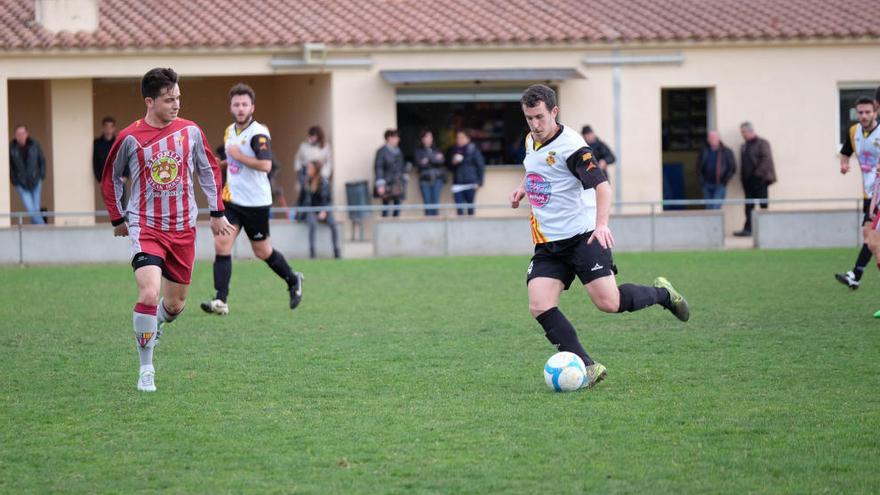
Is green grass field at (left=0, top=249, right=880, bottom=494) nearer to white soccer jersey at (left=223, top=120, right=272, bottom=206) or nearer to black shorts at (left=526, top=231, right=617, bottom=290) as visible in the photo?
black shorts at (left=526, top=231, right=617, bottom=290)

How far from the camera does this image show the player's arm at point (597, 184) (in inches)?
297

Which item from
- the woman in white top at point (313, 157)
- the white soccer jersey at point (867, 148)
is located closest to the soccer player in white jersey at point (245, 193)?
the white soccer jersey at point (867, 148)

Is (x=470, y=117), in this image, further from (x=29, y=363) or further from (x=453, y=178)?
(x=29, y=363)

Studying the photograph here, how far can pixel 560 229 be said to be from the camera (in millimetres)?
7918

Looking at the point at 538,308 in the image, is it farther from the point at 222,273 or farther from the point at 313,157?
the point at 313,157

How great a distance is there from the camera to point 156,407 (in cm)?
738

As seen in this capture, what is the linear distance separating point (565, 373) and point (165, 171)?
8.51 feet

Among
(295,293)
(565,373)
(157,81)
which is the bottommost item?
(565,373)

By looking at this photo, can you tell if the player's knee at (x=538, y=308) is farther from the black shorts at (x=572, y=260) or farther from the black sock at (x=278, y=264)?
the black sock at (x=278, y=264)

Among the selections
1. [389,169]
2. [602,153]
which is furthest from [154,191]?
[602,153]

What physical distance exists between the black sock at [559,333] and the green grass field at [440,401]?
0.29 m

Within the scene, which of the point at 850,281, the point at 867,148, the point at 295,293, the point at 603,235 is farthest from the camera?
the point at 850,281

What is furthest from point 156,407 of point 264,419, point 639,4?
point 639,4

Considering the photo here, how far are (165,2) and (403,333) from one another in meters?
15.5
